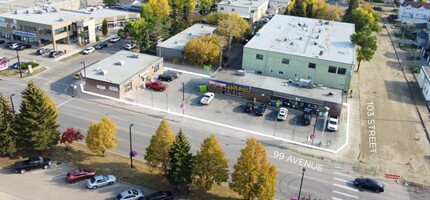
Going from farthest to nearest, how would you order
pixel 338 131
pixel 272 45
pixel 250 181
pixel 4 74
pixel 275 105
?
1. pixel 272 45
2. pixel 4 74
3. pixel 275 105
4. pixel 338 131
5. pixel 250 181

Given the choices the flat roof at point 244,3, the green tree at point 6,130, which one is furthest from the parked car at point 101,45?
the green tree at point 6,130

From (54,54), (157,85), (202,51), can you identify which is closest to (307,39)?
(202,51)

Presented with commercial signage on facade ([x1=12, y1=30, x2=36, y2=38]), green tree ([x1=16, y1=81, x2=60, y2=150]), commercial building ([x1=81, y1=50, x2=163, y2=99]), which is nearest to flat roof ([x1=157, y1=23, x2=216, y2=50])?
commercial building ([x1=81, y1=50, x2=163, y2=99])

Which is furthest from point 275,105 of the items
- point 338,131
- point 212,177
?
point 212,177

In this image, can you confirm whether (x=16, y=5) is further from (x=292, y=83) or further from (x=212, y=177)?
(x=212, y=177)

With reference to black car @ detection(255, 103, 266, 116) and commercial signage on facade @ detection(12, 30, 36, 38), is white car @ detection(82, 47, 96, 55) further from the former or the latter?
black car @ detection(255, 103, 266, 116)

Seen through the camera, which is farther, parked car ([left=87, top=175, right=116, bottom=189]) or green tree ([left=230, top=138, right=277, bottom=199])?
parked car ([left=87, top=175, right=116, bottom=189])
